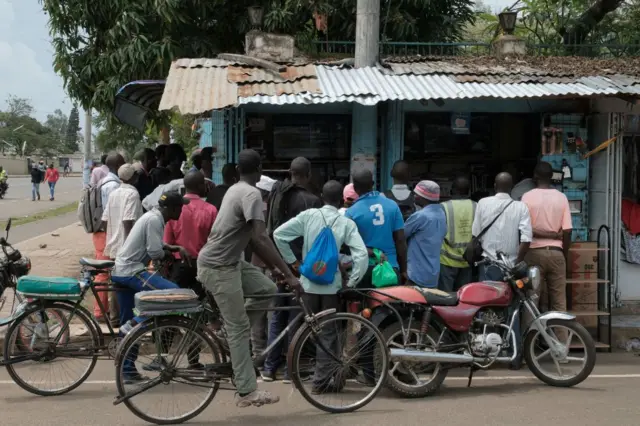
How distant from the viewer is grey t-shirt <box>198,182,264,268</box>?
16.0ft

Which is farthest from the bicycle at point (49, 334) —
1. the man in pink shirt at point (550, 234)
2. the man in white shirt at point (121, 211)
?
the man in pink shirt at point (550, 234)

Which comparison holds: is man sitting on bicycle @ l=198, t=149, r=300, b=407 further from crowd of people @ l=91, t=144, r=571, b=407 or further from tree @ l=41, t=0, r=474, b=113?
tree @ l=41, t=0, r=474, b=113

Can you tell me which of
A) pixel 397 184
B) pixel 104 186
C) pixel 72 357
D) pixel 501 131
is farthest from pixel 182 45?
pixel 72 357

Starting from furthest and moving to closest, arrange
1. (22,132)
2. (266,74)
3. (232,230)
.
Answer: (22,132) → (266,74) → (232,230)

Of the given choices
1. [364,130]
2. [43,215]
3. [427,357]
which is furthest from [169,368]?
[43,215]

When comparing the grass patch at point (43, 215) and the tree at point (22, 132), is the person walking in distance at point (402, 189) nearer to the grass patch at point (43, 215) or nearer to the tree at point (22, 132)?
the grass patch at point (43, 215)

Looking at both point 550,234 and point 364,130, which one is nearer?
point 550,234

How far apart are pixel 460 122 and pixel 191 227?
4225mm

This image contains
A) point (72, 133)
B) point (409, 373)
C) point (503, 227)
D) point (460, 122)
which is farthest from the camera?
point (72, 133)

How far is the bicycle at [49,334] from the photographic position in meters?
5.53

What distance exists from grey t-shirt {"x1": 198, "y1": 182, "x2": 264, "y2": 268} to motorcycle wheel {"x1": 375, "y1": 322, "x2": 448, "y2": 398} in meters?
1.53

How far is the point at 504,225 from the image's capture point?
6.78 metres

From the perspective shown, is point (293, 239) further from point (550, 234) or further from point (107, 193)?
point (107, 193)

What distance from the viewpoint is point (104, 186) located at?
26.4 ft
